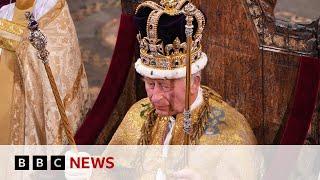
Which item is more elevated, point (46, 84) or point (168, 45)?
point (168, 45)

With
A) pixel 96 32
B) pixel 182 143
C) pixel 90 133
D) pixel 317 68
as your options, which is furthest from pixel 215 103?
pixel 96 32

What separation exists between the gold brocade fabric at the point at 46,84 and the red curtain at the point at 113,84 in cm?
12

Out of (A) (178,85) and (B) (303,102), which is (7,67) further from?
(B) (303,102)

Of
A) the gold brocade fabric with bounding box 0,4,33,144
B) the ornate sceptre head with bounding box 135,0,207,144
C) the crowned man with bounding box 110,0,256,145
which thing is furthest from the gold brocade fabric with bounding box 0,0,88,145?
the ornate sceptre head with bounding box 135,0,207,144

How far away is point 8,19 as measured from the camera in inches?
162

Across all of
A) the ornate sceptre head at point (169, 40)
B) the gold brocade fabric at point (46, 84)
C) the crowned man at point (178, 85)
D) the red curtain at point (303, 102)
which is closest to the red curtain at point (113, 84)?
the gold brocade fabric at point (46, 84)

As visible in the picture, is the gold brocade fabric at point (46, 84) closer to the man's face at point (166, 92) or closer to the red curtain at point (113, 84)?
the red curtain at point (113, 84)

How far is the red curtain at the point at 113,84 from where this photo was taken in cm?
400

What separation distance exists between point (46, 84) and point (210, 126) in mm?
1131

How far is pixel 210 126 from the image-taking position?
11.3 feet

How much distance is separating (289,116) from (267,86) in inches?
7.9

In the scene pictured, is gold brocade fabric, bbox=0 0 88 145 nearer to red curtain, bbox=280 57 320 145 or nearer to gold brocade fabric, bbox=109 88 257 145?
gold brocade fabric, bbox=109 88 257 145

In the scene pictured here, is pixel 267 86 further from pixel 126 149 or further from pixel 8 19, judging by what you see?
pixel 8 19

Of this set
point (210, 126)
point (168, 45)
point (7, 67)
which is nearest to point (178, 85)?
point (168, 45)
